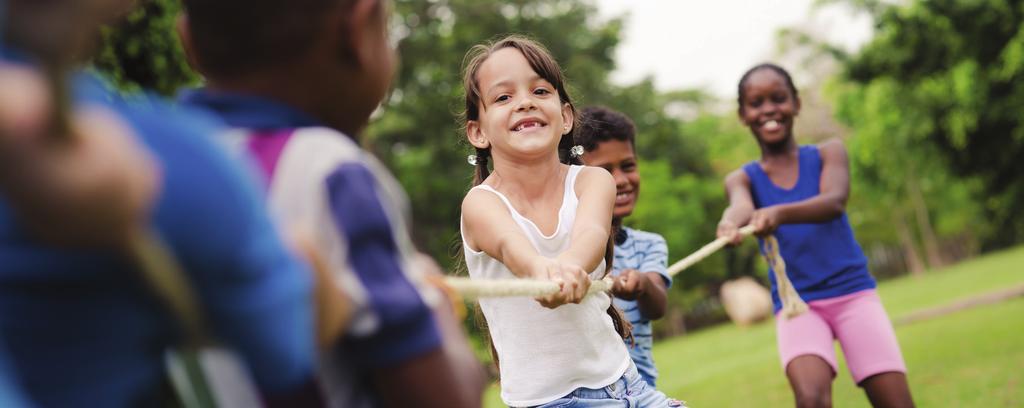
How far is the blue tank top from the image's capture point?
15.3 ft

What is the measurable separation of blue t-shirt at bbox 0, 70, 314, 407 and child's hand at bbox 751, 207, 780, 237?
3632 millimetres

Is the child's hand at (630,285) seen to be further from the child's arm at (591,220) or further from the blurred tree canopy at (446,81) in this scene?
the blurred tree canopy at (446,81)

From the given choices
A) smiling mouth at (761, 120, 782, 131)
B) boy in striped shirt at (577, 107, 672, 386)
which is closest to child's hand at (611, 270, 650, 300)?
boy in striped shirt at (577, 107, 672, 386)

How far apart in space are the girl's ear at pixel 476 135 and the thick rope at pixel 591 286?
0.64 meters

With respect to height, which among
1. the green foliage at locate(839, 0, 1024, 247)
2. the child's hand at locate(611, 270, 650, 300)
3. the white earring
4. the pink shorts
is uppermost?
the green foliage at locate(839, 0, 1024, 247)

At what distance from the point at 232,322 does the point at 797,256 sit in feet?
13.4

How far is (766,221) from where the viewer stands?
454 centimetres

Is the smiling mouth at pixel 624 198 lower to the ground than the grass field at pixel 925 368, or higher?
higher

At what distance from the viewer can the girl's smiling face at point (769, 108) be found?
501 cm

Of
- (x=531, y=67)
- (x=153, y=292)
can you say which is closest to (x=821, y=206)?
(x=531, y=67)

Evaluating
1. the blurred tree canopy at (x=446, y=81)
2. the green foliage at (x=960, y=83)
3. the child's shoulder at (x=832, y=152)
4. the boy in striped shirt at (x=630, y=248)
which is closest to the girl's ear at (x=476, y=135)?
the boy in striped shirt at (x=630, y=248)

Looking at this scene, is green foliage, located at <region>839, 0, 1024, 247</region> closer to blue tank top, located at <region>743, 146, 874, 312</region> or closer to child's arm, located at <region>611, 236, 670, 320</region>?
blue tank top, located at <region>743, 146, 874, 312</region>

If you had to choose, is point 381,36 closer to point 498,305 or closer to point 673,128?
point 498,305

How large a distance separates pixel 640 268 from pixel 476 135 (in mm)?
1049
